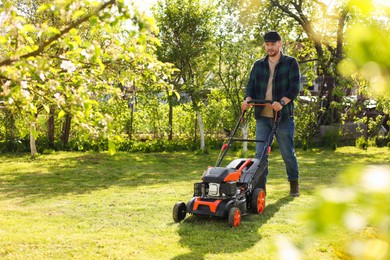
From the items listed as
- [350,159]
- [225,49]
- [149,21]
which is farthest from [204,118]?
[149,21]

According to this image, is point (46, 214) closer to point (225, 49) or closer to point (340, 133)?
point (225, 49)

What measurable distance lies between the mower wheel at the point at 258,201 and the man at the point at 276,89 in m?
0.63

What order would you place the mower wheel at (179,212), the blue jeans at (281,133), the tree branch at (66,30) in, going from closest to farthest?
the tree branch at (66,30) → the mower wheel at (179,212) → the blue jeans at (281,133)

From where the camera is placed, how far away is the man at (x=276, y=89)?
5.16 metres

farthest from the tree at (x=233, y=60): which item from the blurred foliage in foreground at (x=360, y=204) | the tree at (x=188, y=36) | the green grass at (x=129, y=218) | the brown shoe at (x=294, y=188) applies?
the blurred foliage in foreground at (x=360, y=204)

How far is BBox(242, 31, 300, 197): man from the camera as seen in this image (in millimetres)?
5156

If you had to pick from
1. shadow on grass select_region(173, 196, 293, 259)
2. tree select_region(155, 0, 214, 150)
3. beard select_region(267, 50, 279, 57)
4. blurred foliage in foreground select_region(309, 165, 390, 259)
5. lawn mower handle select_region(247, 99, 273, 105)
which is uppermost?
tree select_region(155, 0, 214, 150)

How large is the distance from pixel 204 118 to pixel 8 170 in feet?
21.7

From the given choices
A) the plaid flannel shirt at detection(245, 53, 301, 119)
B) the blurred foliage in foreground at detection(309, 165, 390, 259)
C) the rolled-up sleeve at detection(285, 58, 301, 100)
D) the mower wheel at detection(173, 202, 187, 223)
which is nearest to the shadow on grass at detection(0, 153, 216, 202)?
the mower wheel at detection(173, 202, 187, 223)

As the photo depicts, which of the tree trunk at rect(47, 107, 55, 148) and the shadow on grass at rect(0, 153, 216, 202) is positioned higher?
the tree trunk at rect(47, 107, 55, 148)

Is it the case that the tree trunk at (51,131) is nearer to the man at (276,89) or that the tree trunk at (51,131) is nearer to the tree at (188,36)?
the tree at (188,36)

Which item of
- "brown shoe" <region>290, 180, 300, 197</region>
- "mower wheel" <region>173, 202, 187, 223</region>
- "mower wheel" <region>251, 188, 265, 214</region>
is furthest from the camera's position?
"brown shoe" <region>290, 180, 300, 197</region>

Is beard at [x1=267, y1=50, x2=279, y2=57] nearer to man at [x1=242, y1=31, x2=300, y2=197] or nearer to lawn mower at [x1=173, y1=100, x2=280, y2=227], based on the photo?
man at [x1=242, y1=31, x2=300, y2=197]

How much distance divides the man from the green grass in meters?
0.69
